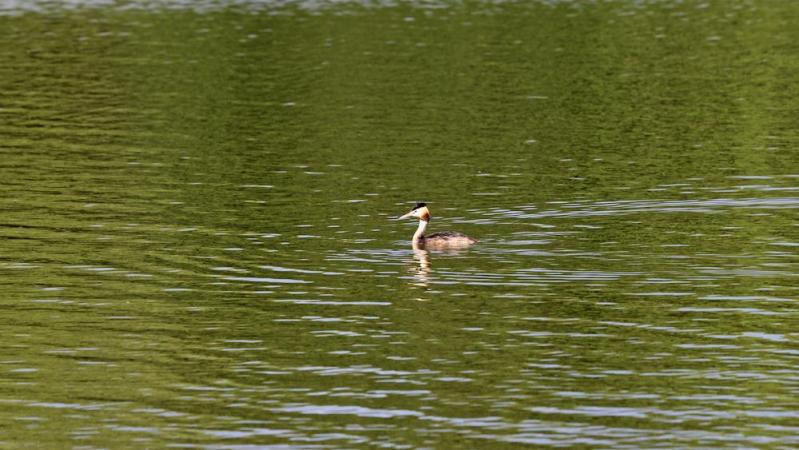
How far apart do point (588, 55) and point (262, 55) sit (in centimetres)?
1171

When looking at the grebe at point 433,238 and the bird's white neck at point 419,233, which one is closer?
the grebe at point 433,238

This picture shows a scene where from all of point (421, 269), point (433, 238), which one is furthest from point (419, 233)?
point (421, 269)

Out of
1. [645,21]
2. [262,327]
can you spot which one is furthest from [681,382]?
[645,21]

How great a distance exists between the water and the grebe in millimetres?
231

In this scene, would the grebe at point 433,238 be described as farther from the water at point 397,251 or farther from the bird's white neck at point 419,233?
the water at point 397,251

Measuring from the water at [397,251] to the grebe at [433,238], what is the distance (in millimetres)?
231

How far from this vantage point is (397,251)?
27.5 m

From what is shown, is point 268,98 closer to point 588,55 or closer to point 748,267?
point 588,55

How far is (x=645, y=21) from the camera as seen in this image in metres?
68.6

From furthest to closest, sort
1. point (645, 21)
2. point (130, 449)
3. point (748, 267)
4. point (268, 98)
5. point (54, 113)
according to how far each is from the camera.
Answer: point (645, 21) → point (268, 98) → point (54, 113) → point (748, 267) → point (130, 449)

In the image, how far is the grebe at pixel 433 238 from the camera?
1064 inches

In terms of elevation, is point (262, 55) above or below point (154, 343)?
above

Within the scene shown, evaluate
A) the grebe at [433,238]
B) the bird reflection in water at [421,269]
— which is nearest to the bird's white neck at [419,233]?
the grebe at [433,238]

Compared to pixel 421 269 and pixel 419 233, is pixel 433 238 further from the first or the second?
pixel 421 269
